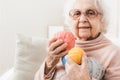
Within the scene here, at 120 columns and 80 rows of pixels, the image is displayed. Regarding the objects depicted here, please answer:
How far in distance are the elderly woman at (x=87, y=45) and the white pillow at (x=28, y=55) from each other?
36 centimetres

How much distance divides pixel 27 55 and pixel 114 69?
1.93ft

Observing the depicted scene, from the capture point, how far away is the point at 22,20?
89.9 inches

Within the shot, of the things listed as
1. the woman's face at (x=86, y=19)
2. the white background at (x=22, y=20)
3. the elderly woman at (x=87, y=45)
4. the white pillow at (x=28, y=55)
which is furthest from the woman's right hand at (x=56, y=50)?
the white background at (x=22, y=20)

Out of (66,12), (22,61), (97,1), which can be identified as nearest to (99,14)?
(97,1)

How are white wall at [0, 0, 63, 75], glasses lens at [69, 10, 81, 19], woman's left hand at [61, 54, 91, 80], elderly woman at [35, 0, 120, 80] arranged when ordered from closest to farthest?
woman's left hand at [61, 54, 91, 80] < elderly woman at [35, 0, 120, 80] < glasses lens at [69, 10, 81, 19] < white wall at [0, 0, 63, 75]

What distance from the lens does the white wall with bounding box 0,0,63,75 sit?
2.26 meters

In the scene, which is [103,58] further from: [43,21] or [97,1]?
[43,21]

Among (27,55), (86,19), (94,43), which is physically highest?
(86,19)

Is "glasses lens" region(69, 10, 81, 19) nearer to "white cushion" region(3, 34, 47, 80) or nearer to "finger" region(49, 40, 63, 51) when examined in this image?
"finger" region(49, 40, 63, 51)

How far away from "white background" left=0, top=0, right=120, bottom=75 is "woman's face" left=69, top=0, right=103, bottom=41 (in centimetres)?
115

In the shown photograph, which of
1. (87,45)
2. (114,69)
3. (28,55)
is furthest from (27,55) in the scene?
(114,69)

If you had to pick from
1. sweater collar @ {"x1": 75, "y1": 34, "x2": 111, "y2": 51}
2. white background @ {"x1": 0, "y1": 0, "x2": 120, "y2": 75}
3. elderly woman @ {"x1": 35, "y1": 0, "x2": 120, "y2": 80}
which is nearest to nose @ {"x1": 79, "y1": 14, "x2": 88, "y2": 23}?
elderly woman @ {"x1": 35, "y1": 0, "x2": 120, "y2": 80}

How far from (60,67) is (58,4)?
138cm

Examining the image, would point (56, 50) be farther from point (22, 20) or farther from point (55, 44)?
point (22, 20)
